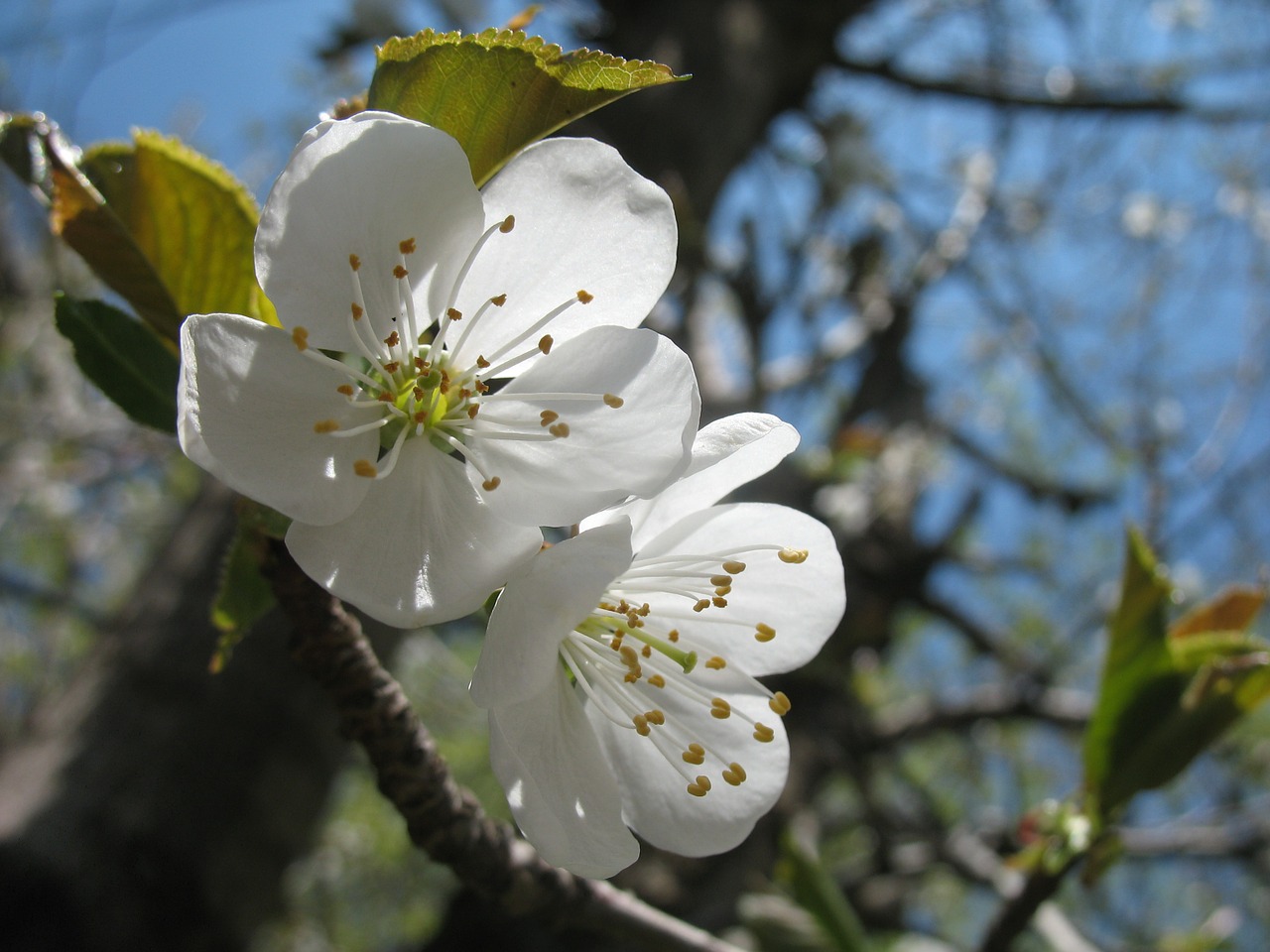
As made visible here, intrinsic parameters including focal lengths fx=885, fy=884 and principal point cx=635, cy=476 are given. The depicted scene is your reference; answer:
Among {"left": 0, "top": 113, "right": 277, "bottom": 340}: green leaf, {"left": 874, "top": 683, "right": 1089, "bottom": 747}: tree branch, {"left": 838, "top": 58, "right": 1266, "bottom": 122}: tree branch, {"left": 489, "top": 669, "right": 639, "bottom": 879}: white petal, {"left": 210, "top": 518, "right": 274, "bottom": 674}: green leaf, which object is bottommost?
{"left": 874, "top": 683, "right": 1089, "bottom": 747}: tree branch

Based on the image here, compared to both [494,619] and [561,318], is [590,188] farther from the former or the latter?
[494,619]

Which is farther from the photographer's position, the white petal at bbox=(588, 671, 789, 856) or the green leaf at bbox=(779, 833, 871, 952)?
the green leaf at bbox=(779, 833, 871, 952)

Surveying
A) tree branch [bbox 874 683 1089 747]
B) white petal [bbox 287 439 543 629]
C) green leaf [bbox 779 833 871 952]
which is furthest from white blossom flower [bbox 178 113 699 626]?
tree branch [bbox 874 683 1089 747]

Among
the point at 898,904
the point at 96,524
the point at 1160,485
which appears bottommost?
the point at 96,524

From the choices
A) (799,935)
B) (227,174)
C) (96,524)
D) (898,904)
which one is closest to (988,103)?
(898,904)

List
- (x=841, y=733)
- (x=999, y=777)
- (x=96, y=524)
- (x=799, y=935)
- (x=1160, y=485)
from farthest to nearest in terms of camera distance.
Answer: (x=999, y=777) < (x=96, y=524) < (x=841, y=733) < (x=1160, y=485) < (x=799, y=935)

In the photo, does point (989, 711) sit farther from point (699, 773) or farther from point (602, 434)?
point (602, 434)

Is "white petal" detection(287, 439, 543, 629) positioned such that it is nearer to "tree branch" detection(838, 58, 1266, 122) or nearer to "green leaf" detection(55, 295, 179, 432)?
"green leaf" detection(55, 295, 179, 432)
